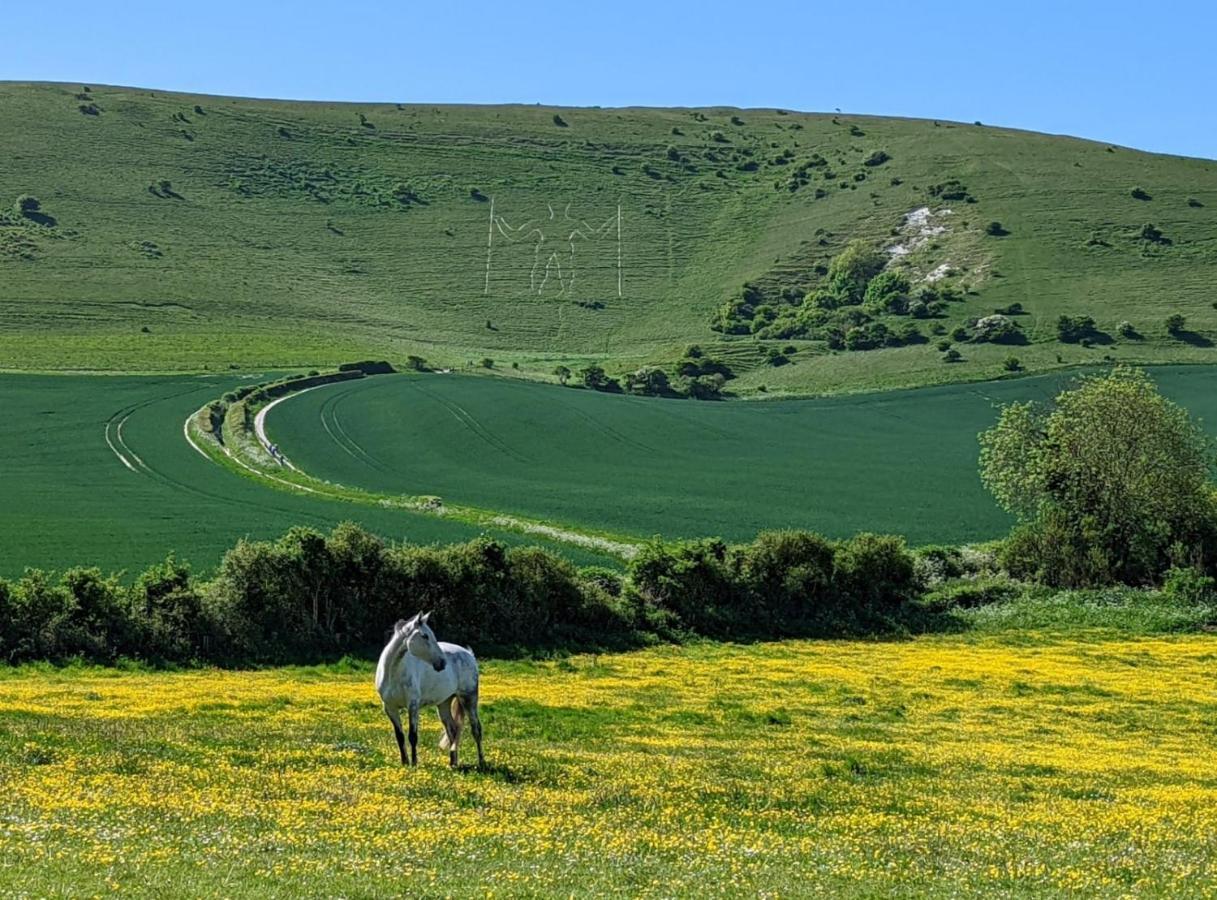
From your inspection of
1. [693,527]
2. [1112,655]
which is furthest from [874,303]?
[1112,655]

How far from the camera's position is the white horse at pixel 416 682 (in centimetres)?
2533

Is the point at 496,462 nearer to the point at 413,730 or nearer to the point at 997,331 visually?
the point at 413,730

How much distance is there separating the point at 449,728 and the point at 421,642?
73.2 inches

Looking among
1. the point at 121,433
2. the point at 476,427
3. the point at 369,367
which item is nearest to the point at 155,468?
the point at 121,433

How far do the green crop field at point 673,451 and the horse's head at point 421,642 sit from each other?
51.1 meters

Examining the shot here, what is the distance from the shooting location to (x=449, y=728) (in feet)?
85.5

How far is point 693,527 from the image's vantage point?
257 ft

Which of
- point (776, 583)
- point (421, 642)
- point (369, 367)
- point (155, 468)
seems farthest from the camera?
point (369, 367)

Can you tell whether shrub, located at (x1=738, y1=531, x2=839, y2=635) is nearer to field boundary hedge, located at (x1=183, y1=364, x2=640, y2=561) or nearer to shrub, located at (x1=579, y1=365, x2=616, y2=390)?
field boundary hedge, located at (x1=183, y1=364, x2=640, y2=561)

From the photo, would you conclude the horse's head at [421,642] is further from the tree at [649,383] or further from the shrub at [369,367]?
the tree at [649,383]

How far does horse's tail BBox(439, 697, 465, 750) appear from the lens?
2595 cm

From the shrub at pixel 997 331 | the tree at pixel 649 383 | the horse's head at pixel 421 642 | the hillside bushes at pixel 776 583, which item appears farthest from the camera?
the shrub at pixel 997 331

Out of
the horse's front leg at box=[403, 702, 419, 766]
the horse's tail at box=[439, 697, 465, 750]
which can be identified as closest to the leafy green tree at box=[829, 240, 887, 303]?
the horse's tail at box=[439, 697, 465, 750]

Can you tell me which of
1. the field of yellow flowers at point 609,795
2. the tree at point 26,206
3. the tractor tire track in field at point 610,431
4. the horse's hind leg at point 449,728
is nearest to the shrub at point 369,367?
the tractor tire track in field at point 610,431
